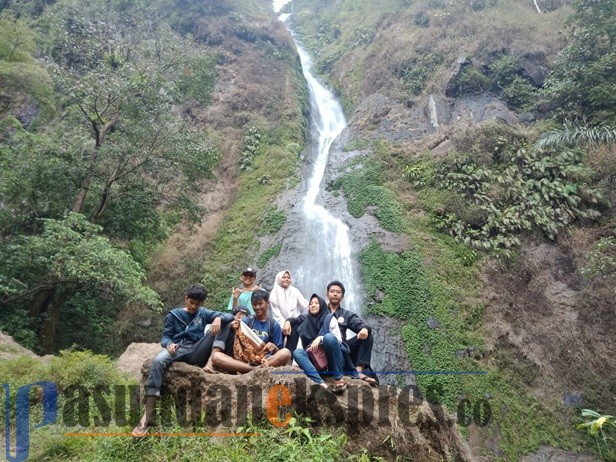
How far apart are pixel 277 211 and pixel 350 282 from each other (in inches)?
211

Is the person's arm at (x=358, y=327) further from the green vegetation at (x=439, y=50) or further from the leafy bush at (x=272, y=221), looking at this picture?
the green vegetation at (x=439, y=50)

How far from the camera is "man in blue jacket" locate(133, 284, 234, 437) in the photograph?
4.50 meters

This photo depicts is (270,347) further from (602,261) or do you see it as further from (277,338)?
(602,261)

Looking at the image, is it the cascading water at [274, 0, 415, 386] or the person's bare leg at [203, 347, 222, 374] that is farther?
the cascading water at [274, 0, 415, 386]

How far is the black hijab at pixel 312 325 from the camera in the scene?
5.10 m

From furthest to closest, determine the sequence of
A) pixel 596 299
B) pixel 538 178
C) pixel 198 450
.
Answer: pixel 538 178, pixel 596 299, pixel 198 450

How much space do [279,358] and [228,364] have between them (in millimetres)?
591

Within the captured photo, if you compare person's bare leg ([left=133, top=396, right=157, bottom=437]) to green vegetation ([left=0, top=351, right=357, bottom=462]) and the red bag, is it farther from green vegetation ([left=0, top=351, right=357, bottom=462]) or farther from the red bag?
the red bag

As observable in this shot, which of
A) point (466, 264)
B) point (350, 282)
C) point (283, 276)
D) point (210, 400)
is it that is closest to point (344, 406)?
point (210, 400)

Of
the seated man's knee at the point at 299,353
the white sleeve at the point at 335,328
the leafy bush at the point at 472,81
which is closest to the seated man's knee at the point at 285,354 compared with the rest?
the seated man's knee at the point at 299,353

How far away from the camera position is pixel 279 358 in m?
4.87

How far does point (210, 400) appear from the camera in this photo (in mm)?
4438

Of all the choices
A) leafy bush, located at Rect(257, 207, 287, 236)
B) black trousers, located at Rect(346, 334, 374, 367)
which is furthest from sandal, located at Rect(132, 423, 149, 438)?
leafy bush, located at Rect(257, 207, 287, 236)

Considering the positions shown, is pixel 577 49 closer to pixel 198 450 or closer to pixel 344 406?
pixel 344 406
